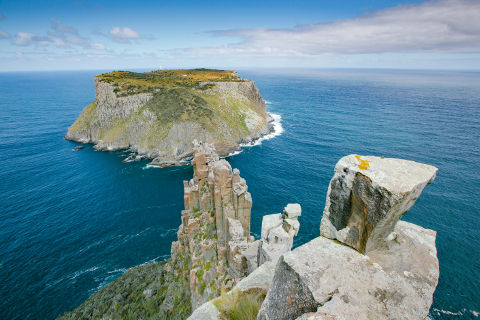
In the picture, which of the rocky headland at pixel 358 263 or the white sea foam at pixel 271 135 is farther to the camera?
the white sea foam at pixel 271 135

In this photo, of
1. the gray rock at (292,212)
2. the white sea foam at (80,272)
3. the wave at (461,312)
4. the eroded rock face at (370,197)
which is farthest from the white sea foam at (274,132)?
the eroded rock face at (370,197)

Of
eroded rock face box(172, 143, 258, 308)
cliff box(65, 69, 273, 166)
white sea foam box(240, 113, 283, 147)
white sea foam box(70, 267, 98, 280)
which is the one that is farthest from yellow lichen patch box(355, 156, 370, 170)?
white sea foam box(240, 113, 283, 147)

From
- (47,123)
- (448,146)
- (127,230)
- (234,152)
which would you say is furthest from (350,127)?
(47,123)

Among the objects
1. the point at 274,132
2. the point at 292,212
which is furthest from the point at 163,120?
the point at 292,212

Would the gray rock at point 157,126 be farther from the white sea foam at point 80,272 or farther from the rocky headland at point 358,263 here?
the rocky headland at point 358,263

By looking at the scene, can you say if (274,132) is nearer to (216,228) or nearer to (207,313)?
(216,228)

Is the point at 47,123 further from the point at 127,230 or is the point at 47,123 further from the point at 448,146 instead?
the point at 448,146
